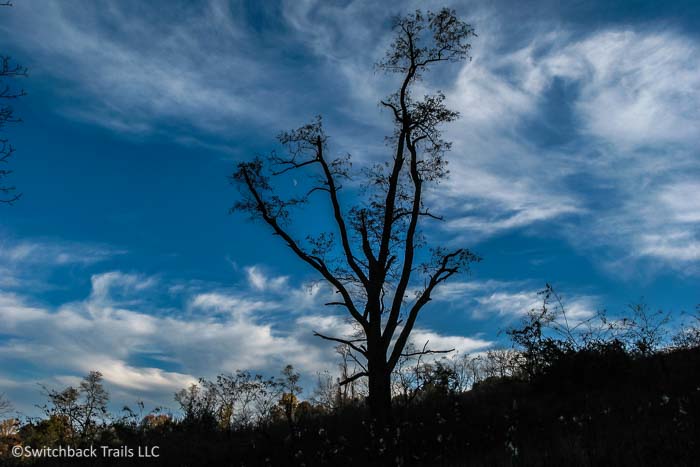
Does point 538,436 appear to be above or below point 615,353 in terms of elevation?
below

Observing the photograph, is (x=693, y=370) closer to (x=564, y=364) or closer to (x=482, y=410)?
(x=564, y=364)

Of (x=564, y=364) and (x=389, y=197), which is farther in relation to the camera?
(x=389, y=197)

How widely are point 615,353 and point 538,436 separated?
6044mm

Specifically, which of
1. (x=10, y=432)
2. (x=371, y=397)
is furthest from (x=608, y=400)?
(x=10, y=432)

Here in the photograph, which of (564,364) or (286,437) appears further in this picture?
(564,364)

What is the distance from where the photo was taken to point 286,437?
39.4 ft

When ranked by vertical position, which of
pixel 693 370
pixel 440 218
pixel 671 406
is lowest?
pixel 671 406

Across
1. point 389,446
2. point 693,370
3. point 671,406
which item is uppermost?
point 693,370

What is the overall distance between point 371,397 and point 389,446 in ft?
12.7

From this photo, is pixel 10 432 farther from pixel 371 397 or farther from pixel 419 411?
pixel 419 411

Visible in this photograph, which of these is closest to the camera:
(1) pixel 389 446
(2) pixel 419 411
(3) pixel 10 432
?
(1) pixel 389 446

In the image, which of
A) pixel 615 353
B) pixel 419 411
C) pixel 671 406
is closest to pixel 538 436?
pixel 671 406

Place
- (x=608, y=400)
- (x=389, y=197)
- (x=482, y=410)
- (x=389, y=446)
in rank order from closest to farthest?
(x=389, y=446)
(x=608, y=400)
(x=482, y=410)
(x=389, y=197)

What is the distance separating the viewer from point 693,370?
1184 cm
